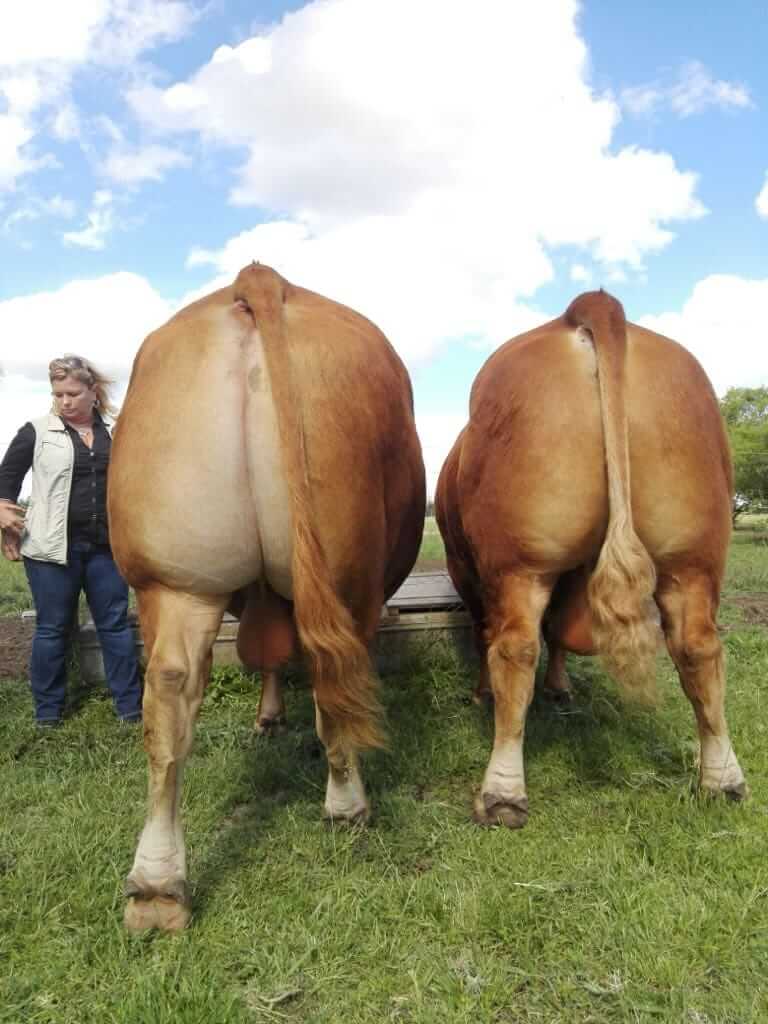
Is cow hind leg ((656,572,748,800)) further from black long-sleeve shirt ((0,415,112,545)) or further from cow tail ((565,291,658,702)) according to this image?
black long-sleeve shirt ((0,415,112,545))

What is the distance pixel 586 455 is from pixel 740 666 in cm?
345

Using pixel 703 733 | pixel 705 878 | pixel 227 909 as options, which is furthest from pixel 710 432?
pixel 227 909

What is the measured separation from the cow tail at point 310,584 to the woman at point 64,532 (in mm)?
2190

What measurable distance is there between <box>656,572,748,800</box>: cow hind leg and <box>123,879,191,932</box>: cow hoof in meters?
2.08

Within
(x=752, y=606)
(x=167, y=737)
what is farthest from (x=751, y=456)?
(x=167, y=737)

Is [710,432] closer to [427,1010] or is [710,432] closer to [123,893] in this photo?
[427,1010]

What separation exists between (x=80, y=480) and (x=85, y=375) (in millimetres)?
606

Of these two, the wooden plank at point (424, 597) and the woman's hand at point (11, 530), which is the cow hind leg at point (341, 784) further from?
the woman's hand at point (11, 530)

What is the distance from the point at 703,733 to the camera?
3.08 metres

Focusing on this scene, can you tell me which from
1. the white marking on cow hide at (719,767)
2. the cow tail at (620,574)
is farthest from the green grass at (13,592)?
the white marking on cow hide at (719,767)

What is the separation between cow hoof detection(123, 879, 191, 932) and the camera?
89.1 inches

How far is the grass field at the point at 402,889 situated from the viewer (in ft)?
6.42

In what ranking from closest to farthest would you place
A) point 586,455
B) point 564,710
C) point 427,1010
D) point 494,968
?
point 427,1010
point 494,968
point 586,455
point 564,710

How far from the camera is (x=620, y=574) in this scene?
2730 millimetres
